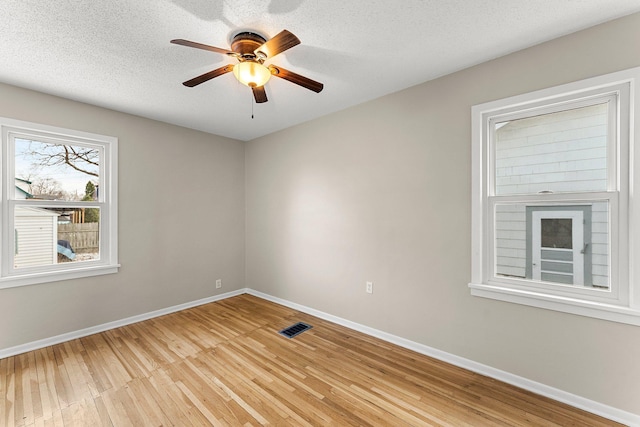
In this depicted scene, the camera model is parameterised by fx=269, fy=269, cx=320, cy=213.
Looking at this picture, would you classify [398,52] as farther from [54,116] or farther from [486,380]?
[54,116]

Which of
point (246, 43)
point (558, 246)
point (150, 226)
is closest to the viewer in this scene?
point (246, 43)

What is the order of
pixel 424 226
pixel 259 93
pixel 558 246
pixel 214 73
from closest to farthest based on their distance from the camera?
pixel 214 73 < pixel 558 246 < pixel 259 93 < pixel 424 226

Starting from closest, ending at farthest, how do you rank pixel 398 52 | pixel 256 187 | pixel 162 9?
pixel 162 9 < pixel 398 52 < pixel 256 187

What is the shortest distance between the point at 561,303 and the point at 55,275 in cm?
448

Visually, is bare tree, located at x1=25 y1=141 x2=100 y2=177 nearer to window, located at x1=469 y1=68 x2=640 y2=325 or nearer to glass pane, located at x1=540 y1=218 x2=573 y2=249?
window, located at x1=469 y1=68 x2=640 y2=325

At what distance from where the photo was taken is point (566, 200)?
6.31 ft

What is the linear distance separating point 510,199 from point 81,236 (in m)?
4.28

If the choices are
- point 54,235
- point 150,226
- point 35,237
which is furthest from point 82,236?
point 150,226

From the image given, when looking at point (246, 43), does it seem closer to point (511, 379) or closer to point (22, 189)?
point (22, 189)

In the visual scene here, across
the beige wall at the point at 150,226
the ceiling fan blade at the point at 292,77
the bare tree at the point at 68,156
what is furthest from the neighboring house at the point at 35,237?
the ceiling fan blade at the point at 292,77

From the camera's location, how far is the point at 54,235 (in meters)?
2.83

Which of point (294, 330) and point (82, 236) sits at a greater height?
point (82, 236)

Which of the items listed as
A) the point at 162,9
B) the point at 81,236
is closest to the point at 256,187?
the point at 81,236

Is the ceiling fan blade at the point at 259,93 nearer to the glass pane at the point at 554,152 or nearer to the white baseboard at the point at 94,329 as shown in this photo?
the glass pane at the point at 554,152
